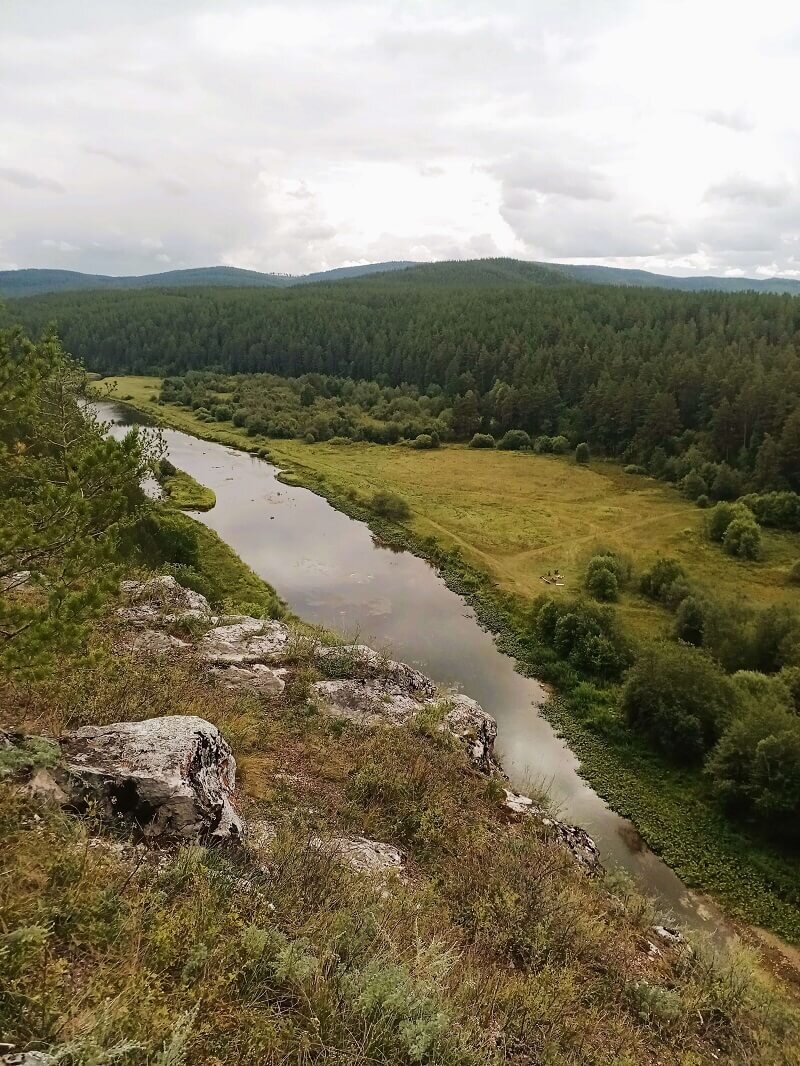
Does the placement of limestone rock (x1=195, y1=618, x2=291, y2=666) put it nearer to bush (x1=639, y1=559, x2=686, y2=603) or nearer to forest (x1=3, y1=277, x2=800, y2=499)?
bush (x1=639, y1=559, x2=686, y2=603)

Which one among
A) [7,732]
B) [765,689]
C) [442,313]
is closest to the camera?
[7,732]

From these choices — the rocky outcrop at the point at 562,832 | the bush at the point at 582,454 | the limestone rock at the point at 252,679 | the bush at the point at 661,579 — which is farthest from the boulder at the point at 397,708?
the bush at the point at 582,454

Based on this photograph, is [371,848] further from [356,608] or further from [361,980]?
[356,608]

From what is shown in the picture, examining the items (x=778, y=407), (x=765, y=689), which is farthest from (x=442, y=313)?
(x=765, y=689)

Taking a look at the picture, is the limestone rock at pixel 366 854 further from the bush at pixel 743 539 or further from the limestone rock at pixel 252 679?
the bush at pixel 743 539

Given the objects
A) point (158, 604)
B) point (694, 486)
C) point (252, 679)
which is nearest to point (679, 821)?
point (252, 679)

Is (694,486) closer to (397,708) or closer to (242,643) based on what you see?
(397,708)

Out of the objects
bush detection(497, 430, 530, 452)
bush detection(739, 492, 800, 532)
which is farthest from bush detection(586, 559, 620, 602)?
bush detection(497, 430, 530, 452)
